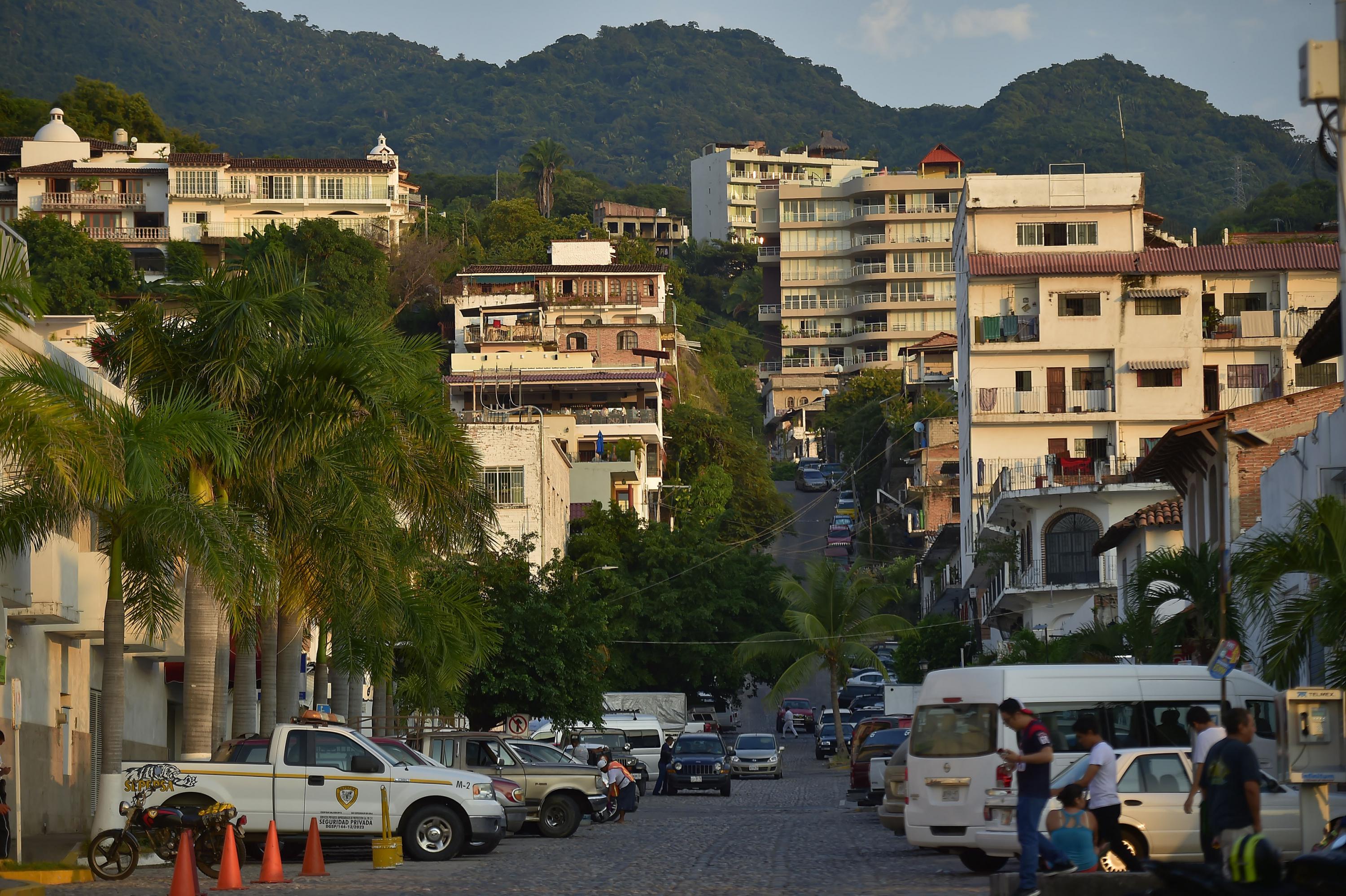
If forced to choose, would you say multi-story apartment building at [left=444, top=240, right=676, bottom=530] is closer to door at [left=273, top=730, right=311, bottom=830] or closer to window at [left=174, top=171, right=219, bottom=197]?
window at [left=174, top=171, right=219, bottom=197]

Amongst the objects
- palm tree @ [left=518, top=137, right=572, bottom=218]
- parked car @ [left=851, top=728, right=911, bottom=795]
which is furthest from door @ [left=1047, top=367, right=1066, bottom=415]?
palm tree @ [left=518, top=137, right=572, bottom=218]

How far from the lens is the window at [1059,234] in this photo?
72688mm

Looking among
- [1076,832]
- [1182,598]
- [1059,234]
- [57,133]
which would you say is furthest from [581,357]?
[1076,832]

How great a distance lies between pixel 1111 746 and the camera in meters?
A: 20.1

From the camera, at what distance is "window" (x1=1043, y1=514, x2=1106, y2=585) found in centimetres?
5325

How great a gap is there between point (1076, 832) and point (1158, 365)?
2230 inches

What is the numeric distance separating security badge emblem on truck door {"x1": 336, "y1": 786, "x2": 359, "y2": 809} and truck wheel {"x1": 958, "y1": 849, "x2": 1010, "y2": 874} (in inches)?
313

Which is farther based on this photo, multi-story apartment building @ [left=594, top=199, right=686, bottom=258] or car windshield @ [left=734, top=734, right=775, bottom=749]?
multi-story apartment building @ [left=594, top=199, right=686, bottom=258]

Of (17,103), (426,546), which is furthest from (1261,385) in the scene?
(17,103)

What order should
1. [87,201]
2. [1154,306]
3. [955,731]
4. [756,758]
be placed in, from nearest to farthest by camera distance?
1. [955,731]
2. [756,758]
3. [1154,306]
4. [87,201]

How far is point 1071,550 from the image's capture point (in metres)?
53.9

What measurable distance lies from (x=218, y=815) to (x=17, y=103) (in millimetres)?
120407

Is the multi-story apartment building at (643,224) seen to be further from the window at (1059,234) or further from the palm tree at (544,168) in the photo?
the window at (1059,234)

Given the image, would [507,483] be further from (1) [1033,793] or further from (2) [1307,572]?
(1) [1033,793]
